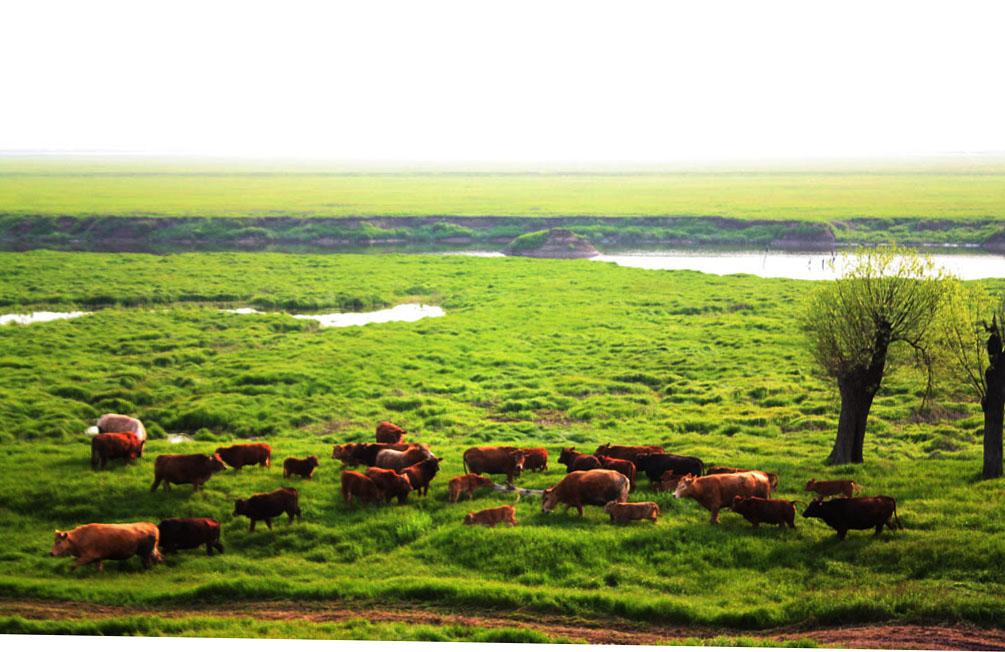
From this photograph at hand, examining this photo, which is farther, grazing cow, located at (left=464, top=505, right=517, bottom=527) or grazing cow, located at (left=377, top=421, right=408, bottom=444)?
grazing cow, located at (left=377, top=421, right=408, bottom=444)

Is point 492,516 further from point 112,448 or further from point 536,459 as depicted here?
point 112,448

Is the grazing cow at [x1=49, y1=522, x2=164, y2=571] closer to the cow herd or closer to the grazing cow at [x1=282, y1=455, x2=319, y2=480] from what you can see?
the cow herd

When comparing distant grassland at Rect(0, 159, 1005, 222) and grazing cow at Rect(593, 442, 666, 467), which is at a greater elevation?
distant grassland at Rect(0, 159, 1005, 222)

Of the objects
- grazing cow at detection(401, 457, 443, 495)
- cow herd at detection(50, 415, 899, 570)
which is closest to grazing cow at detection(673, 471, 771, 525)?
cow herd at detection(50, 415, 899, 570)

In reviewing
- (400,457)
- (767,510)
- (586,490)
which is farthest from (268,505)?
(767,510)

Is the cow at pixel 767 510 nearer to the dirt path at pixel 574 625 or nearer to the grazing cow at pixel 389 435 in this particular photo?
the dirt path at pixel 574 625

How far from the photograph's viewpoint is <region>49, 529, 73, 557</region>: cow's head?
7.94 m

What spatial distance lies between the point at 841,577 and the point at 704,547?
138 centimetres

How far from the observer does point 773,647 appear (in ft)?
22.5

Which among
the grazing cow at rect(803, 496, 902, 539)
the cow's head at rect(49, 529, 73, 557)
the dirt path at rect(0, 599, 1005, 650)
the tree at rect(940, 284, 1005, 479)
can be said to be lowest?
the dirt path at rect(0, 599, 1005, 650)

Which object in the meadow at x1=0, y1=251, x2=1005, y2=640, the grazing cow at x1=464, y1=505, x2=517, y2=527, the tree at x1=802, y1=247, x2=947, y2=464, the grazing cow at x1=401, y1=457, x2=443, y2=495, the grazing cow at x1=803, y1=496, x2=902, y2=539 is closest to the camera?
the meadow at x1=0, y1=251, x2=1005, y2=640

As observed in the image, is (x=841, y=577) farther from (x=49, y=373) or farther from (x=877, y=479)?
(x=49, y=373)

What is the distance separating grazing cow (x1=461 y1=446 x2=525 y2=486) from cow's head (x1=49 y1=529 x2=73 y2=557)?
480 cm

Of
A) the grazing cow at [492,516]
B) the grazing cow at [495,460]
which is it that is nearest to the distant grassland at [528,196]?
the grazing cow at [495,460]
